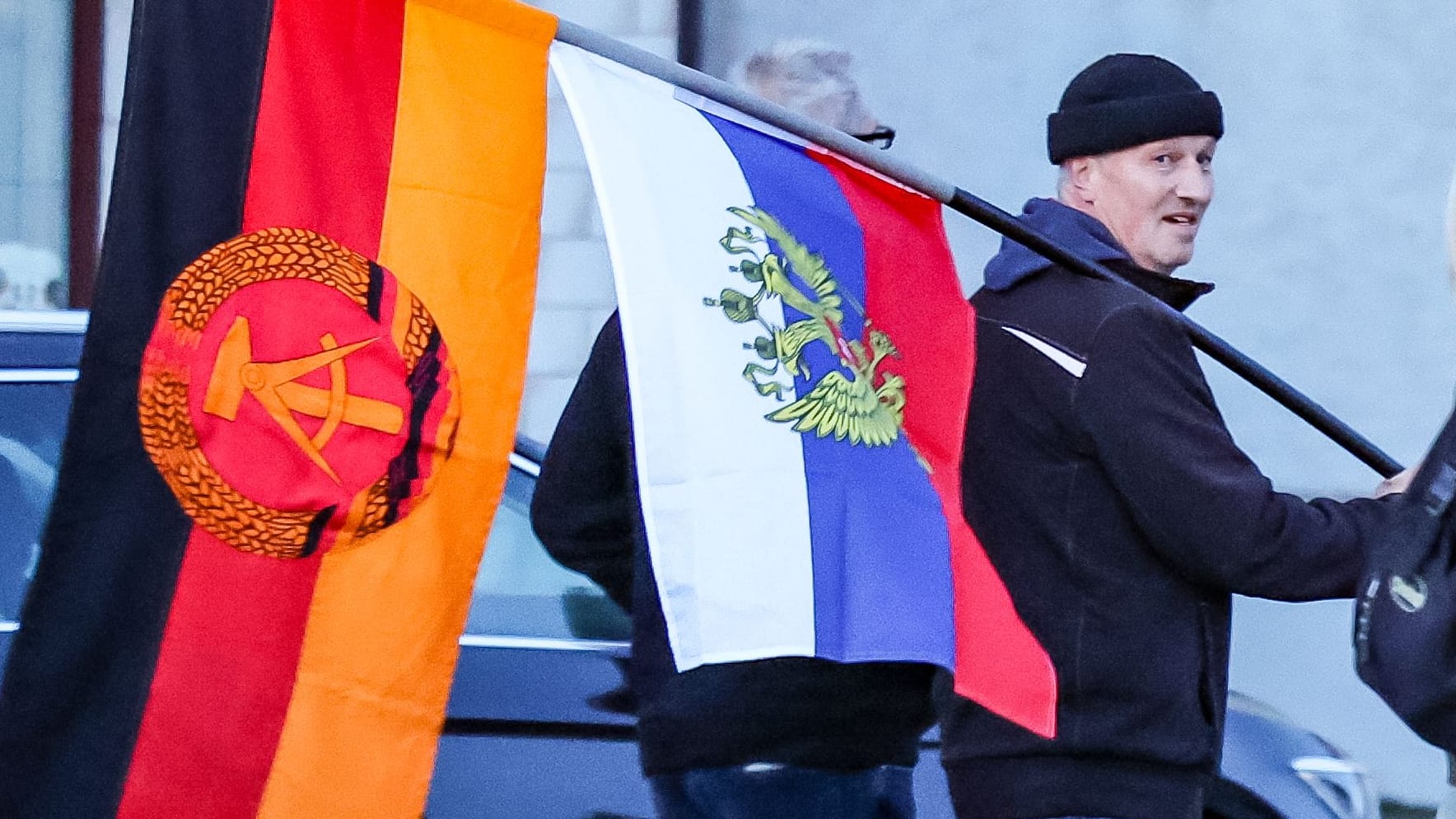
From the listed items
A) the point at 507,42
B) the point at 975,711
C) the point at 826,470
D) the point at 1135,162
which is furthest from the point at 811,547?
the point at 1135,162

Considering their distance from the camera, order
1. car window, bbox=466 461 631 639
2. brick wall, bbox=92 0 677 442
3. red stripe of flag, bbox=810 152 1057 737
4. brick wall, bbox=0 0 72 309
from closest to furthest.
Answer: red stripe of flag, bbox=810 152 1057 737 < car window, bbox=466 461 631 639 < brick wall, bbox=92 0 677 442 < brick wall, bbox=0 0 72 309

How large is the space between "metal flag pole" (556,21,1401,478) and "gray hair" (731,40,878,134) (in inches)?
22.3

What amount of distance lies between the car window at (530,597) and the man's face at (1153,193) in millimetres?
1162

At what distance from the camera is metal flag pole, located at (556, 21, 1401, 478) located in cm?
253

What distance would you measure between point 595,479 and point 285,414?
30.0 inches

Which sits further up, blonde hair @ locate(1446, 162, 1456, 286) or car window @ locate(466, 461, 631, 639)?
blonde hair @ locate(1446, 162, 1456, 286)

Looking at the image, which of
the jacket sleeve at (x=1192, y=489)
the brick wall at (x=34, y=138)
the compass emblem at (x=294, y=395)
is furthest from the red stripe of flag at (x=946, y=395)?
the brick wall at (x=34, y=138)

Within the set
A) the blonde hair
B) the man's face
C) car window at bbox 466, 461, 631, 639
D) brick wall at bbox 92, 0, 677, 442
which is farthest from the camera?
brick wall at bbox 92, 0, 677, 442

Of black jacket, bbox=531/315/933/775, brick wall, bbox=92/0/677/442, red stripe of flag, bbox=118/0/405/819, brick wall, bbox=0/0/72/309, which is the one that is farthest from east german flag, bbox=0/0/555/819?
brick wall, bbox=0/0/72/309

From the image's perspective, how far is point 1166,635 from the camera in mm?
2715

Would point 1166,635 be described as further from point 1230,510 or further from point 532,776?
point 532,776

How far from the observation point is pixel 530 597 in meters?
3.80

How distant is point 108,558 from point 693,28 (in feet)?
15.0

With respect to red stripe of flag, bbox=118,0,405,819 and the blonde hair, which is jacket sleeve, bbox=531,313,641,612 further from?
the blonde hair
